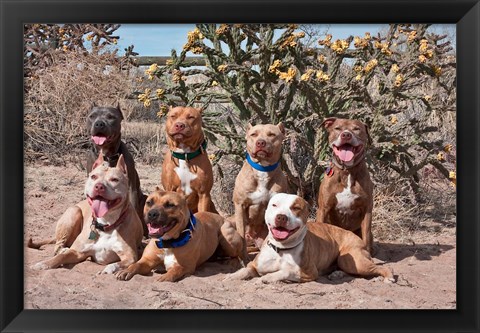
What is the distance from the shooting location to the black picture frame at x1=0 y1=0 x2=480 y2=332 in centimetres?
439

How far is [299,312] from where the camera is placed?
173 inches

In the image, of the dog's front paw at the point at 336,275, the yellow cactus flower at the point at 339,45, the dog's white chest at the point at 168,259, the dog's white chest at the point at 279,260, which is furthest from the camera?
the yellow cactus flower at the point at 339,45

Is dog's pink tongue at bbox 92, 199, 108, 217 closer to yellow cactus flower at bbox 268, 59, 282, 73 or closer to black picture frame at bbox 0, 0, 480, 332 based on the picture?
black picture frame at bbox 0, 0, 480, 332

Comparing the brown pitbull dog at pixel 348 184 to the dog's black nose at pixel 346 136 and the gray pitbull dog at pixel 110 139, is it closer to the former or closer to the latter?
the dog's black nose at pixel 346 136

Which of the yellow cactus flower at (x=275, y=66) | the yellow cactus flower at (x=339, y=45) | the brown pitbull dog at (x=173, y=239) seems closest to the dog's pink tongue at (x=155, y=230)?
the brown pitbull dog at (x=173, y=239)

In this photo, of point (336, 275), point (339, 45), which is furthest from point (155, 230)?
point (339, 45)

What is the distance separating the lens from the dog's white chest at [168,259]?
5.73 m

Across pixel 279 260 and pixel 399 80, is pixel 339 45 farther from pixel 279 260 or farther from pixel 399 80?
pixel 279 260

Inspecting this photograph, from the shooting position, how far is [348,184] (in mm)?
6422

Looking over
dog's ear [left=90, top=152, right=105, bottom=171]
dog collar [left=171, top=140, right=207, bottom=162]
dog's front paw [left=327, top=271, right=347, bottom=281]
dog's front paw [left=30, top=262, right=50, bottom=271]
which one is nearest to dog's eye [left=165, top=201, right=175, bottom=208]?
dog collar [left=171, top=140, right=207, bottom=162]

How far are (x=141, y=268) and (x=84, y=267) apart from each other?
0.57 m

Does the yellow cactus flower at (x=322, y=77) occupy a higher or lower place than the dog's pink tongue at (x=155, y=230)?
higher
